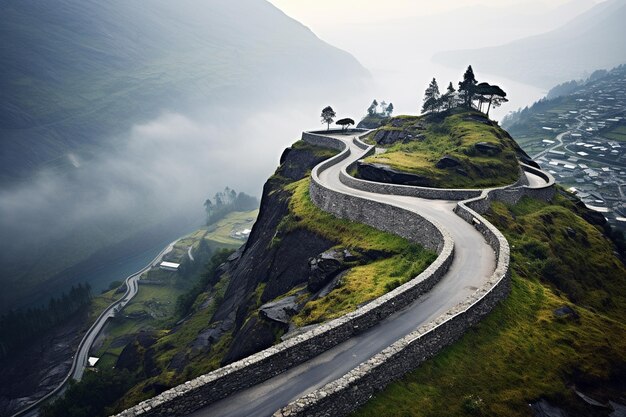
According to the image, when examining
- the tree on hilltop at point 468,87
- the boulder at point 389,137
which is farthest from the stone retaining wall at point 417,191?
the tree on hilltop at point 468,87

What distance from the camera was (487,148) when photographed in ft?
236

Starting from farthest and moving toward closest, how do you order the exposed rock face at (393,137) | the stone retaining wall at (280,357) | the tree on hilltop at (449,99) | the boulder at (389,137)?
the tree on hilltop at (449,99) < the boulder at (389,137) < the exposed rock face at (393,137) < the stone retaining wall at (280,357)

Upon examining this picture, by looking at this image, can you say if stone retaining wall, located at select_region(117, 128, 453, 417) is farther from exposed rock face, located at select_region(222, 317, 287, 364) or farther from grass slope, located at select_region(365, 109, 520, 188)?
grass slope, located at select_region(365, 109, 520, 188)

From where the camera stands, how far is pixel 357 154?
83188 mm

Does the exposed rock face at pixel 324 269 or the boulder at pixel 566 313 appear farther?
the exposed rock face at pixel 324 269

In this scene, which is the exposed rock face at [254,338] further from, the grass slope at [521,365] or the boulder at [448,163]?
the boulder at [448,163]

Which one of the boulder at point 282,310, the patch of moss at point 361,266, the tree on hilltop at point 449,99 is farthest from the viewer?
the tree on hilltop at point 449,99

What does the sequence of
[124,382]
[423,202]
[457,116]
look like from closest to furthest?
[423,202], [124,382], [457,116]

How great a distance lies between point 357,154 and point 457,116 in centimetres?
2934

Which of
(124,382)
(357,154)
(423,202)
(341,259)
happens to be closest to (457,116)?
(357,154)

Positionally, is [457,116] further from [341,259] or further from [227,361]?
[227,361]

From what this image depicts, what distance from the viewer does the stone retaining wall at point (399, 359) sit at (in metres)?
17.3

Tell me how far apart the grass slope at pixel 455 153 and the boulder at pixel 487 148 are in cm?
79

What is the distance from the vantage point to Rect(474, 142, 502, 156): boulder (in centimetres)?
7169
